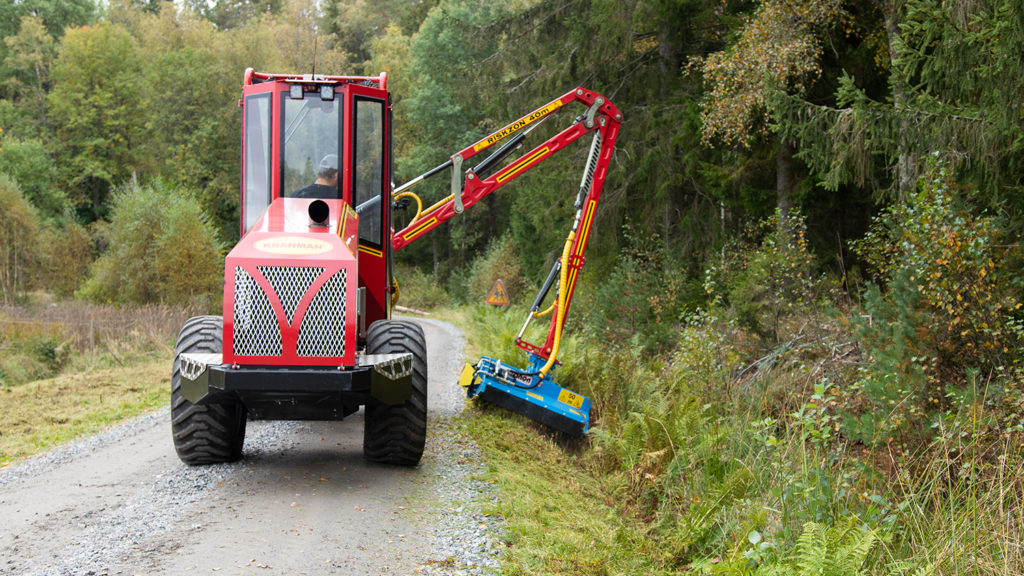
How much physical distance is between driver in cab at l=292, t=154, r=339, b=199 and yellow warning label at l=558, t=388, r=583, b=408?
337cm

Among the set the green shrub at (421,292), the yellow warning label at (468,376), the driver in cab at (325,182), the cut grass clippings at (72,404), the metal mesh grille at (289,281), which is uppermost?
the driver in cab at (325,182)

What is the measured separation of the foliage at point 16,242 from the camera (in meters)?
41.3

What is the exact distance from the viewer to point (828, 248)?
47.8ft

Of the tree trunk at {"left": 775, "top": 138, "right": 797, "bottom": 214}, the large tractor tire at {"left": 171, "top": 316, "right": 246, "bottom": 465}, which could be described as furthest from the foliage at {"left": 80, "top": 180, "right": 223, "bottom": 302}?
the large tractor tire at {"left": 171, "top": 316, "right": 246, "bottom": 465}

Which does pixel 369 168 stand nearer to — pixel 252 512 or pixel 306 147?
pixel 306 147

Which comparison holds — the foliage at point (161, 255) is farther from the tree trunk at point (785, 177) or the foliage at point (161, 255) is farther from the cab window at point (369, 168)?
the cab window at point (369, 168)

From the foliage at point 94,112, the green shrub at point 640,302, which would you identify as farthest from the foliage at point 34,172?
the green shrub at point 640,302

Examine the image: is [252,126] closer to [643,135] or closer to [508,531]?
[508,531]

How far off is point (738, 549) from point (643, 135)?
13728 millimetres

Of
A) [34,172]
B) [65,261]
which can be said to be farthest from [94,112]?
[65,261]

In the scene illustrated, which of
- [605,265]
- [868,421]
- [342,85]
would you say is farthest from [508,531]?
[605,265]

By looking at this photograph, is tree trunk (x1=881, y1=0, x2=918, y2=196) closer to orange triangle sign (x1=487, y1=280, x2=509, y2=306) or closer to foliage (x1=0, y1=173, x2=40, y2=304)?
orange triangle sign (x1=487, y1=280, x2=509, y2=306)

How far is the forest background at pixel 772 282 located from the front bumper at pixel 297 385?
4.90 feet

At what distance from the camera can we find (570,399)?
9.43 meters
